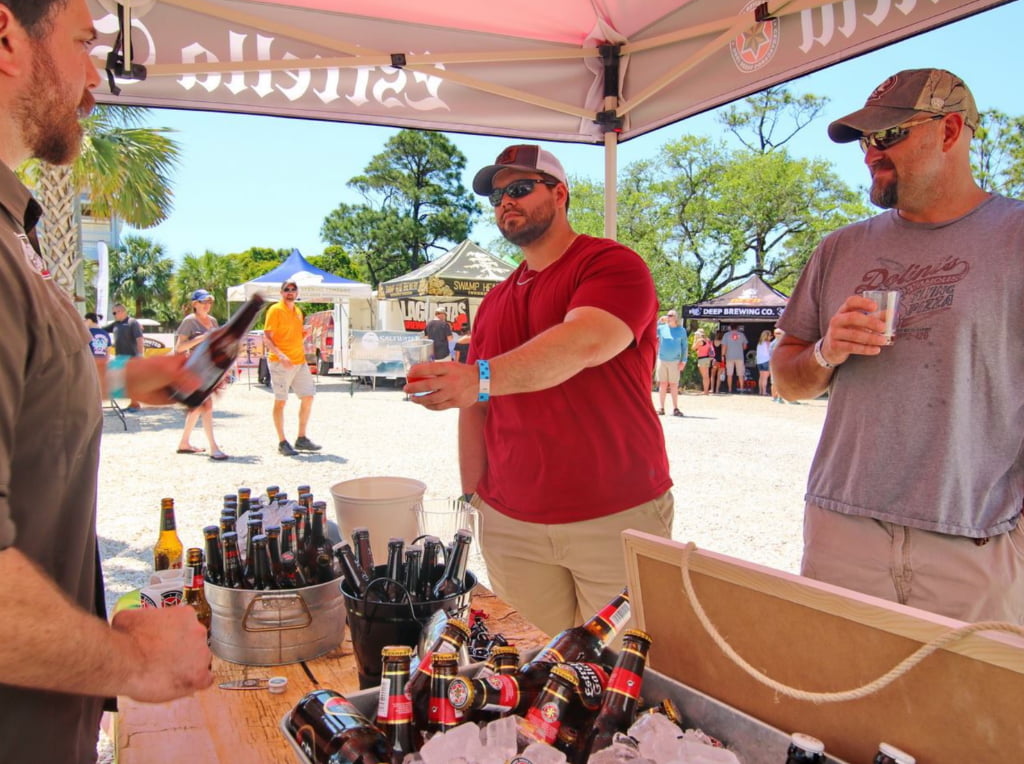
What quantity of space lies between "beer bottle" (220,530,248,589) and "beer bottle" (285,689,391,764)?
0.77 m

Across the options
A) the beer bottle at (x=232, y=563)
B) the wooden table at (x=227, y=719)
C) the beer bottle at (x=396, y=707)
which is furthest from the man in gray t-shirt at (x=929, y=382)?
the beer bottle at (x=232, y=563)

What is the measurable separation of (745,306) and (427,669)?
20595 mm

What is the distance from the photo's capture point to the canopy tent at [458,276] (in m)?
17.3

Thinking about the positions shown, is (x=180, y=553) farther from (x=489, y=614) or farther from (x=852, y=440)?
(x=852, y=440)

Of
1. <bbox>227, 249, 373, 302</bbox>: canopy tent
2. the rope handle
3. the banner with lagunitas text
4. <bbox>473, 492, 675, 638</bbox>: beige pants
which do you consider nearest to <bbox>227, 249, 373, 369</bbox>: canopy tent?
<bbox>227, 249, 373, 302</bbox>: canopy tent

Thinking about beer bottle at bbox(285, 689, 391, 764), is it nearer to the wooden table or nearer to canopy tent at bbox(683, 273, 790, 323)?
the wooden table

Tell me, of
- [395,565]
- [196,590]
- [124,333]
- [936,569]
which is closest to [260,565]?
[196,590]

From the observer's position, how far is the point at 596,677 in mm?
1103

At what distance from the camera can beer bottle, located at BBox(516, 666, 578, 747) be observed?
1.02 m

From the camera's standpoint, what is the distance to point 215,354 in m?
1.56

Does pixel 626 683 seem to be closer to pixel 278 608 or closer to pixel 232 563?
pixel 278 608

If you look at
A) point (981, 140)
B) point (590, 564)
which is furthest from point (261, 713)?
point (981, 140)

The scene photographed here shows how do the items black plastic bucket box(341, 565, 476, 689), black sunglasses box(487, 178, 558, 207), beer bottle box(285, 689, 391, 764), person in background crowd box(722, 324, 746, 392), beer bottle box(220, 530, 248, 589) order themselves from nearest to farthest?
beer bottle box(285, 689, 391, 764), black plastic bucket box(341, 565, 476, 689), beer bottle box(220, 530, 248, 589), black sunglasses box(487, 178, 558, 207), person in background crowd box(722, 324, 746, 392)

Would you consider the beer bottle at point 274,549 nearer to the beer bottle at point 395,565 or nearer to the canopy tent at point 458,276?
the beer bottle at point 395,565
